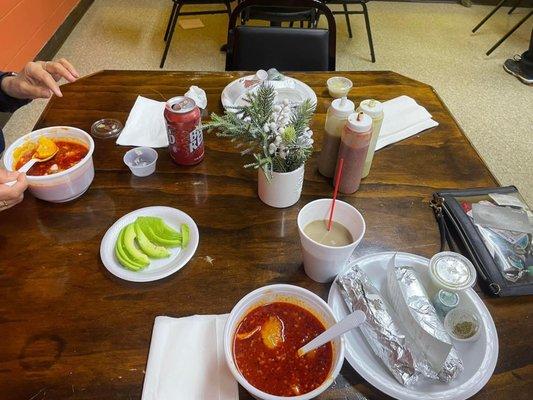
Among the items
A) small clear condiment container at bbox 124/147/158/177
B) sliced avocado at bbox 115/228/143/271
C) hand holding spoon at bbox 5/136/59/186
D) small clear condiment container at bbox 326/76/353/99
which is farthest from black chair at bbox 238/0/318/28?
sliced avocado at bbox 115/228/143/271

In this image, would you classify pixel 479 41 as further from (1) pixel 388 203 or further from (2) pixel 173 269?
(2) pixel 173 269

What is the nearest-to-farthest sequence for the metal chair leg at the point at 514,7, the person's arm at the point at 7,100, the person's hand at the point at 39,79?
the person's hand at the point at 39,79
the person's arm at the point at 7,100
the metal chair leg at the point at 514,7

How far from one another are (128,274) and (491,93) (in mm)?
3087

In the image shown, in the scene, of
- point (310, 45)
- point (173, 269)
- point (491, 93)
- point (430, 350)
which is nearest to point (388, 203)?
point (430, 350)

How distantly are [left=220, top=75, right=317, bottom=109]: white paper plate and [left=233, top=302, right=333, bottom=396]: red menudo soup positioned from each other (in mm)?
753

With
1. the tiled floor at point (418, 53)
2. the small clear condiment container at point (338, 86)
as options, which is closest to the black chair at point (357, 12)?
the tiled floor at point (418, 53)

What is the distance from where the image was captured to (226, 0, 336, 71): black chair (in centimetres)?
156

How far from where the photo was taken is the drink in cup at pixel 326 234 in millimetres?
788

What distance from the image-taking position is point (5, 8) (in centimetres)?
262

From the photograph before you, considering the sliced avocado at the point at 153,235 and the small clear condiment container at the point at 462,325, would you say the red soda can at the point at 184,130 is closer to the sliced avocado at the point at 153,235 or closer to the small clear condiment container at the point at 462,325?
the sliced avocado at the point at 153,235

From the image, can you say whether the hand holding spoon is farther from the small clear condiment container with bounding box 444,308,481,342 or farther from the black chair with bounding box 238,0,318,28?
the black chair with bounding box 238,0,318,28

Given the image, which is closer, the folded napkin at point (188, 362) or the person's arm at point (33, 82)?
the folded napkin at point (188, 362)

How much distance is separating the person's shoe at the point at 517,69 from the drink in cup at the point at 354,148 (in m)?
2.87

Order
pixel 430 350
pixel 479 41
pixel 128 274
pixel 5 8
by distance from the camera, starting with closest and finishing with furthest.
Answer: pixel 430 350, pixel 128 274, pixel 5 8, pixel 479 41
